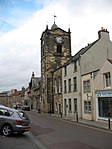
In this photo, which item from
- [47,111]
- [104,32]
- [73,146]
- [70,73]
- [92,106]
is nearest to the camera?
[73,146]

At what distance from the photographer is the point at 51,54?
51.3 m

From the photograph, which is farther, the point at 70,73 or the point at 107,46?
the point at 70,73

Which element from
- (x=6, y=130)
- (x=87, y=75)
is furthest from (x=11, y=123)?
(x=87, y=75)

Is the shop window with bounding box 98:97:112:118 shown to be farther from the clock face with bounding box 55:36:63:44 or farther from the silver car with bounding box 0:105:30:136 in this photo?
the clock face with bounding box 55:36:63:44

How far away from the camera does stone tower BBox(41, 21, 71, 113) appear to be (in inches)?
1966

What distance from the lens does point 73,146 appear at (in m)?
12.3

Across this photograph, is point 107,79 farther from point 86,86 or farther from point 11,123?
A: point 11,123

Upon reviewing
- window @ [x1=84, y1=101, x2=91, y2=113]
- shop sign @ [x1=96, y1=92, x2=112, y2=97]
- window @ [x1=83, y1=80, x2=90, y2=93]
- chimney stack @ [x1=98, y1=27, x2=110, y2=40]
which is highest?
chimney stack @ [x1=98, y1=27, x2=110, y2=40]

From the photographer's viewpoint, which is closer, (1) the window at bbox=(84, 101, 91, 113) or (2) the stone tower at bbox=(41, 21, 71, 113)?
(1) the window at bbox=(84, 101, 91, 113)

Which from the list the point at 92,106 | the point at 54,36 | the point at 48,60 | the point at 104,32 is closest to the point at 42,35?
the point at 54,36

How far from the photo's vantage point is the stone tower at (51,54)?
4994 centimetres

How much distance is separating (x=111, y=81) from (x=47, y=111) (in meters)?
24.6

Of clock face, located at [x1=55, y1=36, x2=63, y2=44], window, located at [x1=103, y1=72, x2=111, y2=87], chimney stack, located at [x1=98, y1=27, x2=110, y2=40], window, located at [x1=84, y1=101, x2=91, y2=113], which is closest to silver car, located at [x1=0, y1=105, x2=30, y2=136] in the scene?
window, located at [x1=103, y1=72, x2=111, y2=87]

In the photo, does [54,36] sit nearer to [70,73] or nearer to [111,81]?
[70,73]
